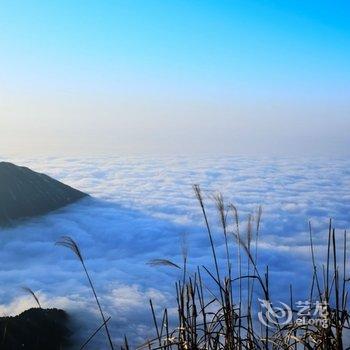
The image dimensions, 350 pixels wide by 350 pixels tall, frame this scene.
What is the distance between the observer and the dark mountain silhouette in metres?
5.56

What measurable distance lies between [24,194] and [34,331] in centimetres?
1005

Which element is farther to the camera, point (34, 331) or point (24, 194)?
point (24, 194)

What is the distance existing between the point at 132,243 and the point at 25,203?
398 centimetres

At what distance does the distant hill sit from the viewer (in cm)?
1476

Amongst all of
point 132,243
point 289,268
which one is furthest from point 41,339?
point 132,243

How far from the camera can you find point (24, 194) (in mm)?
15375

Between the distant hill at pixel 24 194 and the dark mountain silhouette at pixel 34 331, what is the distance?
8.46 m

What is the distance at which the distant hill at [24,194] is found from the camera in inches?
581

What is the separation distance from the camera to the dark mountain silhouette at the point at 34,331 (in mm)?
5559

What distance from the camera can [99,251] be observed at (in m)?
13.2

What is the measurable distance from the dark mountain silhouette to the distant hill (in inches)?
333

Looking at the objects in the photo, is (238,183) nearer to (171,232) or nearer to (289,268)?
(171,232)

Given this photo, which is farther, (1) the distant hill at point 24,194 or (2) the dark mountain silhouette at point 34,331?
(1) the distant hill at point 24,194

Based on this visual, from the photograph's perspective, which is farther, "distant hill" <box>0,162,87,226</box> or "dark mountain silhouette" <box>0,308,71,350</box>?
"distant hill" <box>0,162,87,226</box>
